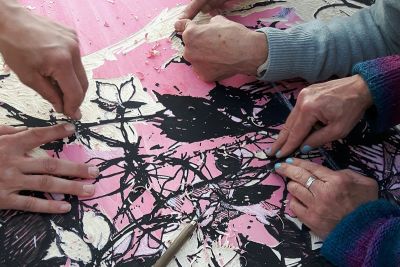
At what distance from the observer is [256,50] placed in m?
1.00

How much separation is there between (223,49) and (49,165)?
0.44 m

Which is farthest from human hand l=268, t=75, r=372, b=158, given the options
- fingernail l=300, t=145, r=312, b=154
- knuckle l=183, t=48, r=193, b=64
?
knuckle l=183, t=48, r=193, b=64

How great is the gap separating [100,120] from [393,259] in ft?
1.94

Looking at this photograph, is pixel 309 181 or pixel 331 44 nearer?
pixel 309 181

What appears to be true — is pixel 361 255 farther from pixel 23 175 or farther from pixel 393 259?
pixel 23 175

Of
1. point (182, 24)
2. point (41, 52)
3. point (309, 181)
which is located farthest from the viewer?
point (182, 24)

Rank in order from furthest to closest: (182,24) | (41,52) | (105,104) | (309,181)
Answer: (182,24) → (105,104) → (309,181) → (41,52)

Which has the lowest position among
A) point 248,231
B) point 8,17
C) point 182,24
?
point 248,231

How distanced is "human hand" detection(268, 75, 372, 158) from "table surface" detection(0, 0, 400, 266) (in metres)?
0.05

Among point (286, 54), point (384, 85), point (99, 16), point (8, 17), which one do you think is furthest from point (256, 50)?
point (8, 17)

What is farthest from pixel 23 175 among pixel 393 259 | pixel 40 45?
pixel 393 259

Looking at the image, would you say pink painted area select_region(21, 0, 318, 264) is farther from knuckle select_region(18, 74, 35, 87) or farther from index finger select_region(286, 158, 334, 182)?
knuckle select_region(18, 74, 35, 87)

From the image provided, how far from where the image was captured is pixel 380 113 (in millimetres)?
906

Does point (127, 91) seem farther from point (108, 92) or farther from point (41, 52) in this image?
Answer: point (41, 52)
